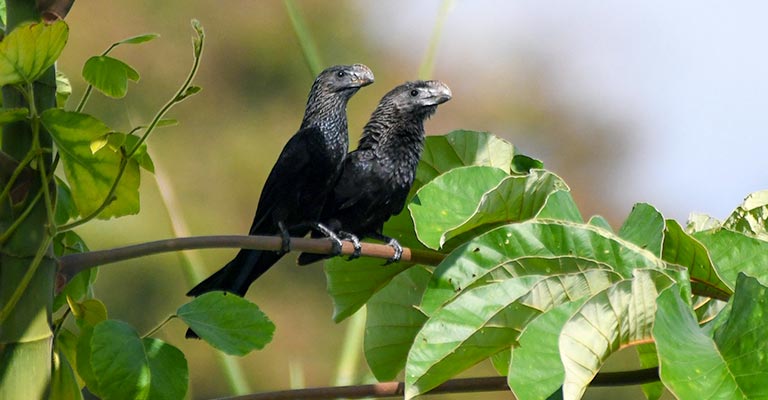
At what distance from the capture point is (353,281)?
112 cm

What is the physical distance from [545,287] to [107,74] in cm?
40

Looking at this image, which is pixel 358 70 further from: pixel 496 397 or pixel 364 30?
pixel 364 30

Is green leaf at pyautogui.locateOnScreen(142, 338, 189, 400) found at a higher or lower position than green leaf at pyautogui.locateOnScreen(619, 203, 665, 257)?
lower

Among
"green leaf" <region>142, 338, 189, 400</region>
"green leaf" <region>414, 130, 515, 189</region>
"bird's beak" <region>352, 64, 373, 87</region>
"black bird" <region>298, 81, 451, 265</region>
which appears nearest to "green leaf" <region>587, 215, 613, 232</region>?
"green leaf" <region>414, 130, 515, 189</region>

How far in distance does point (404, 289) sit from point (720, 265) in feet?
1.11

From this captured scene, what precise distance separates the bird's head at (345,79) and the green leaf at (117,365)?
4.20ft

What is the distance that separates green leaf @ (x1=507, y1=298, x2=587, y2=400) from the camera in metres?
0.65

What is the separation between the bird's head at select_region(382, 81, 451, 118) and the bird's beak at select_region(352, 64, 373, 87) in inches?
2.5

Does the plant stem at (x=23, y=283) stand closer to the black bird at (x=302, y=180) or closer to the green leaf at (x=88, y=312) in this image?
the green leaf at (x=88, y=312)

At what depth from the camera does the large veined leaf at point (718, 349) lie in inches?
24.5

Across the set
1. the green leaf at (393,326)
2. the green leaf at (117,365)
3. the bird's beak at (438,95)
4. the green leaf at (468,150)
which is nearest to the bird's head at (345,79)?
the bird's beak at (438,95)

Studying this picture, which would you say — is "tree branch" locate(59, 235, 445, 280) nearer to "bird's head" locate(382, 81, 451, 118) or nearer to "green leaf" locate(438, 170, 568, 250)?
"green leaf" locate(438, 170, 568, 250)

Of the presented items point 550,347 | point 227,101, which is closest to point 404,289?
point 550,347

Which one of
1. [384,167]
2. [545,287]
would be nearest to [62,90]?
[545,287]
